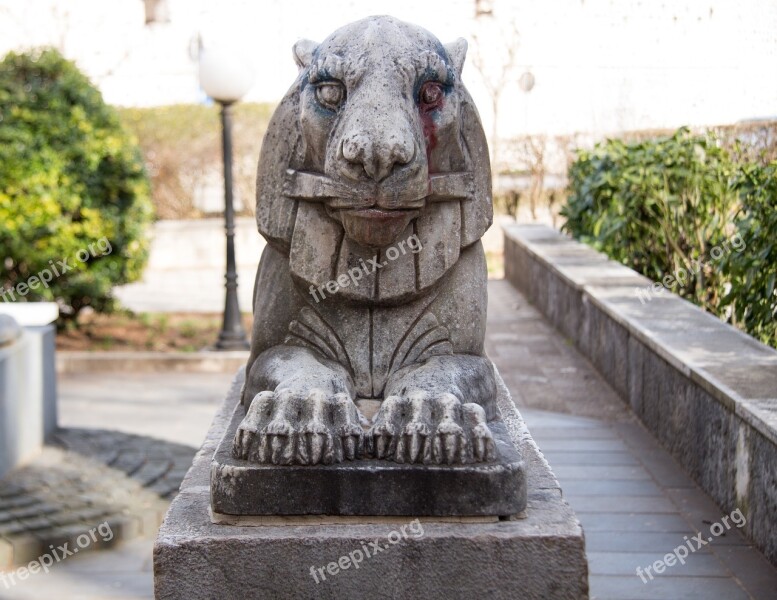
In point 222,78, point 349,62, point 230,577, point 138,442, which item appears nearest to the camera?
point 230,577

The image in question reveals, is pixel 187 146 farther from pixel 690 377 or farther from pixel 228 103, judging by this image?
pixel 690 377

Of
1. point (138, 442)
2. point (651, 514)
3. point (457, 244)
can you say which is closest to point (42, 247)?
point (138, 442)

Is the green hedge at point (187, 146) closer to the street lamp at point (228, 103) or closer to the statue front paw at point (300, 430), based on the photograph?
the street lamp at point (228, 103)

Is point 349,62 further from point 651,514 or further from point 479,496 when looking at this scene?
point 651,514

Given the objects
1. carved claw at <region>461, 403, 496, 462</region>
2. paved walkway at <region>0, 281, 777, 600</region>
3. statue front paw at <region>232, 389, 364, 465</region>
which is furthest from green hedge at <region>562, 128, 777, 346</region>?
statue front paw at <region>232, 389, 364, 465</region>

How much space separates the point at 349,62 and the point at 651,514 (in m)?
2.90

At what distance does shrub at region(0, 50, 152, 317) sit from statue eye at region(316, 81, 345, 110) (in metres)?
6.40

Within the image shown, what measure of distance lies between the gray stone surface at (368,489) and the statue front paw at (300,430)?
0.03m

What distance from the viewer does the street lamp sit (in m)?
8.97

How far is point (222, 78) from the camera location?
8992 millimetres

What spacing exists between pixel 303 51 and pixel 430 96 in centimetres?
47

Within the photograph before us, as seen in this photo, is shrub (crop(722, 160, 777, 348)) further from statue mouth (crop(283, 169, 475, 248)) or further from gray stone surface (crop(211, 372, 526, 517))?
gray stone surface (crop(211, 372, 526, 517))

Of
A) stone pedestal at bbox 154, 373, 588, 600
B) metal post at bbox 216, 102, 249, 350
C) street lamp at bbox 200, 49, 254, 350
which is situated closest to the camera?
stone pedestal at bbox 154, 373, 588, 600

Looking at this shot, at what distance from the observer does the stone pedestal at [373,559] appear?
272 centimetres
